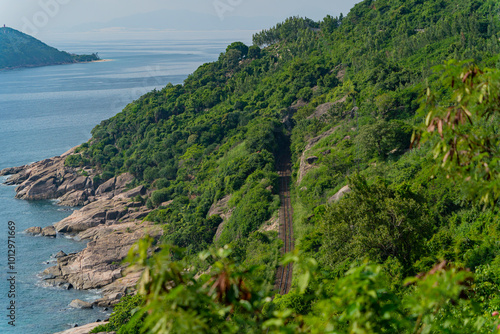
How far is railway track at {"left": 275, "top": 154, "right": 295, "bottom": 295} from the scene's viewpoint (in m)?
29.7

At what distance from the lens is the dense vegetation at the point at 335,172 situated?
4.60 meters

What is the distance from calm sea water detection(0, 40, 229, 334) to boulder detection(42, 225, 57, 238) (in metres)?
1.10

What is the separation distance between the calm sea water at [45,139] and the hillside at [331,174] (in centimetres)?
1000

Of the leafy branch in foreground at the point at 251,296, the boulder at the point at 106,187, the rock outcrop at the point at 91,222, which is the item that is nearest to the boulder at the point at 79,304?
the rock outcrop at the point at 91,222

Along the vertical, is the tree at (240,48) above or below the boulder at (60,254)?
above

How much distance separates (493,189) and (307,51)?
9297cm

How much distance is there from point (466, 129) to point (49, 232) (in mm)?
62227

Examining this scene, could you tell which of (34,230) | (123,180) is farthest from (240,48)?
(34,230)

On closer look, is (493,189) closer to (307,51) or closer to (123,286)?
(123,286)

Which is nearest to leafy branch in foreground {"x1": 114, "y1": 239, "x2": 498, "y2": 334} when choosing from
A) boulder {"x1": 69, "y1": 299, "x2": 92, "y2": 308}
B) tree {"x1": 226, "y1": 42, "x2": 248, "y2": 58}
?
boulder {"x1": 69, "y1": 299, "x2": 92, "y2": 308}

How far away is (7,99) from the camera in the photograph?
14400cm

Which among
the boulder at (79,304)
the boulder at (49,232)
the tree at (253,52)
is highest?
the tree at (253,52)

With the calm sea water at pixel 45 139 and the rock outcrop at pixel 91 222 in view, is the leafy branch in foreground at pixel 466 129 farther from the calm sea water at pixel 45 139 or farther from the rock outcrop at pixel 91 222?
the calm sea water at pixel 45 139

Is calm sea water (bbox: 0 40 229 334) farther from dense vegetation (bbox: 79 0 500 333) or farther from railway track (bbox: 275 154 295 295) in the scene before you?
railway track (bbox: 275 154 295 295)
